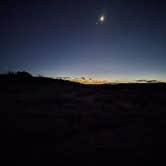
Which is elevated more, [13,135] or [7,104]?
[7,104]

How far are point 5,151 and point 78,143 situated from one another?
2067 millimetres

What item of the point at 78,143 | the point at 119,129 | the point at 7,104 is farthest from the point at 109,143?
the point at 7,104

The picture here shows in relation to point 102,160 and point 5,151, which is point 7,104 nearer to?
point 5,151

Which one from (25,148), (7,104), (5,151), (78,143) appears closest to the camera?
(5,151)

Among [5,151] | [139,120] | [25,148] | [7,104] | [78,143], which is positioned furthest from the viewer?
[7,104]

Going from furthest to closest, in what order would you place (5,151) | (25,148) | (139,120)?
(139,120), (25,148), (5,151)

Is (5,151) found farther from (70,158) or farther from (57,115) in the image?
(57,115)

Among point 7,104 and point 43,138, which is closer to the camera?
point 43,138


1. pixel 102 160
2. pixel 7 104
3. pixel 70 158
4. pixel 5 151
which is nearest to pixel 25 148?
pixel 5 151

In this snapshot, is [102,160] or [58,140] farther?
[58,140]

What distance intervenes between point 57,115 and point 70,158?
12.3ft

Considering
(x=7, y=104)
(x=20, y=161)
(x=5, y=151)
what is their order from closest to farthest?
(x=20, y=161), (x=5, y=151), (x=7, y=104)

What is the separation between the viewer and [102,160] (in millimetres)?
3682

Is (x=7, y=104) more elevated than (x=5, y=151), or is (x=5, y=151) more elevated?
(x=7, y=104)
